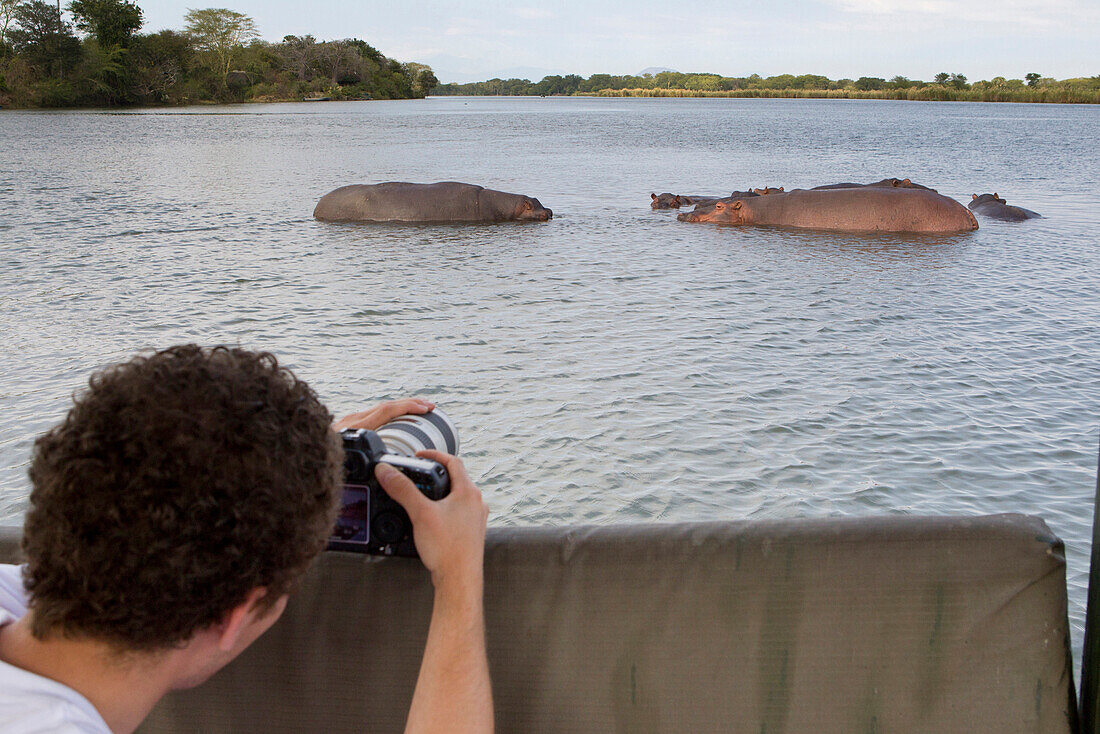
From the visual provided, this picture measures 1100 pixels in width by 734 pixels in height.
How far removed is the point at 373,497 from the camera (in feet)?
4.68

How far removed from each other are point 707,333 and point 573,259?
3079 millimetres

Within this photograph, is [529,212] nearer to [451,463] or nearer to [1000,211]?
[1000,211]

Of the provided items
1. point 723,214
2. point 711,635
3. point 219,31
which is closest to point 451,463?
point 711,635

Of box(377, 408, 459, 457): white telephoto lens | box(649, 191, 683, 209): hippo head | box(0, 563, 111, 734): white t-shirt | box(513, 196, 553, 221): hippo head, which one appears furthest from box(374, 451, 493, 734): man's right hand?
box(649, 191, 683, 209): hippo head

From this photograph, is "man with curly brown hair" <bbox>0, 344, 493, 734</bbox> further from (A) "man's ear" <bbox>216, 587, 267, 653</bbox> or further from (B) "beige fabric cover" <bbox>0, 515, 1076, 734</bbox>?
(B) "beige fabric cover" <bbox>0, 515, 1076, 734</bbox>

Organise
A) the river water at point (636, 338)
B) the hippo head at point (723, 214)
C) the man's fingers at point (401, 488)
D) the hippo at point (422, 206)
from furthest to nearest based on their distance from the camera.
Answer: the hippo at point (422, 206), the hippo head at point (723, 214), the river water at point (636, 338), the man's fingers at point (401, 488)

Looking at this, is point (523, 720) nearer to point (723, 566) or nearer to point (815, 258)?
point (723, 566)

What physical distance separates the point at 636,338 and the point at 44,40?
62.4 meters

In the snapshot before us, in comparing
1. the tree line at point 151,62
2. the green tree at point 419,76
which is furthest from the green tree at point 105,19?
the green tree at point 419,76

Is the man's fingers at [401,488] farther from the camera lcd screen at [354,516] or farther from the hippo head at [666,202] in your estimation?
the hippo head at [666,202]

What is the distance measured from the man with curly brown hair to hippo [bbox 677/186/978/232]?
10655mm

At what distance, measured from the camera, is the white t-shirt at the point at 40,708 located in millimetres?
966

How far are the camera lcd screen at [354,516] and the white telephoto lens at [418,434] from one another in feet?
0.49

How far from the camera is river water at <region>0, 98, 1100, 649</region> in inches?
155
